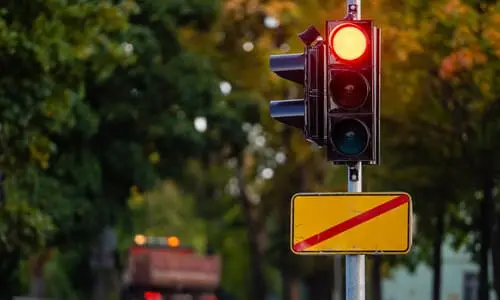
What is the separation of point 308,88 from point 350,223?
3.23 feet

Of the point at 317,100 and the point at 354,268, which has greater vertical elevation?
the point at 317,100

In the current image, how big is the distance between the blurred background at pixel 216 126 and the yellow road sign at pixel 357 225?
9778mm

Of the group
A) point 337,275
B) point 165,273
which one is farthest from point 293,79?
point 337,275

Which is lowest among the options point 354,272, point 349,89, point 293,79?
point 354,272

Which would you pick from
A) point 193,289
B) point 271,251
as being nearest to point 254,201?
point 271,251

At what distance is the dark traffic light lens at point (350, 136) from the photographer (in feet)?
32.7

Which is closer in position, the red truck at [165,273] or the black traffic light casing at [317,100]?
the black traffic light casing at [317,100]

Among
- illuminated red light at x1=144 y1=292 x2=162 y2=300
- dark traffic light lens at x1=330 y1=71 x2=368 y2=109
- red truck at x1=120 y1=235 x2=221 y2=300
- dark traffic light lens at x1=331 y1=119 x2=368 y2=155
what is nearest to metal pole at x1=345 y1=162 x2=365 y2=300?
dark traffic light lens at x1=331 y1=119 x2=368 y2=155

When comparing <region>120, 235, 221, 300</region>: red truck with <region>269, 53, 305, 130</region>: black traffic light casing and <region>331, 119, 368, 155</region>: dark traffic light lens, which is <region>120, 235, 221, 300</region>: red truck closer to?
<region>269, 53, 305, 130</region>: black traffic light casing

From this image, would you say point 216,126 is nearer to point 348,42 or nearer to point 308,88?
point 308,88

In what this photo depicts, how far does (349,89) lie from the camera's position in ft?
32.6

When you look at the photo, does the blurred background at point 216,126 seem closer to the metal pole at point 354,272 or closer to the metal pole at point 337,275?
the metal pole at point 337,275

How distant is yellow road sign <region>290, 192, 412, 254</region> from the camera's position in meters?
9.98

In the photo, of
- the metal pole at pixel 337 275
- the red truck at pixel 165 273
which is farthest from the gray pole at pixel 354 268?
the metal pole at pixel 337 275
